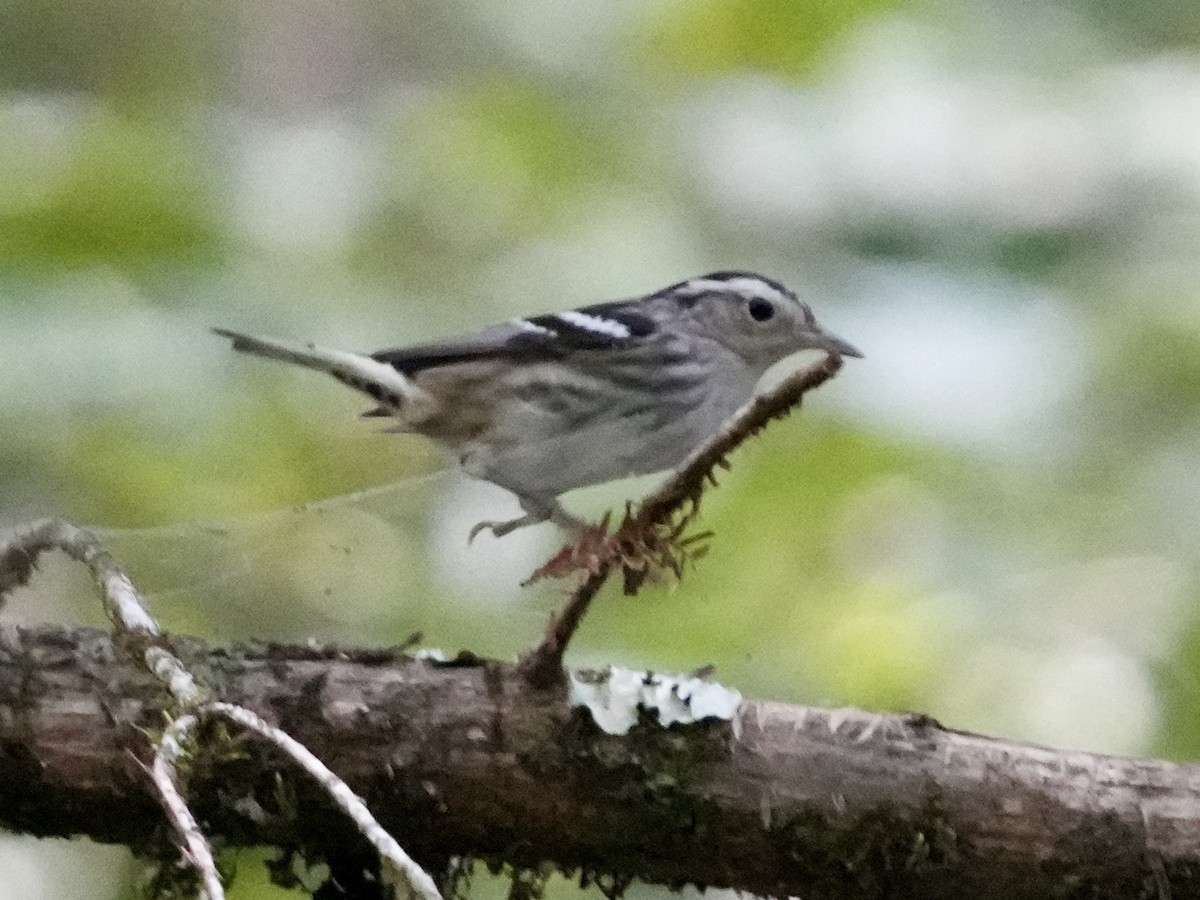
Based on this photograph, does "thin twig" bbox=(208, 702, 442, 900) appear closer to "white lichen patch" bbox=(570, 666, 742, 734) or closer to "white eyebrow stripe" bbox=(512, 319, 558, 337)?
"white lichen patch" bbox=(570, 666, 742, 734)

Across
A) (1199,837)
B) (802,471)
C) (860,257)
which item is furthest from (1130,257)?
(1199,837)

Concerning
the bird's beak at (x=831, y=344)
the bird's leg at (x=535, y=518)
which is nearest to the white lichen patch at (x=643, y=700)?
the bird's leg at (x=535, y=518)

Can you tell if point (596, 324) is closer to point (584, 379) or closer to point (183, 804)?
point (584, 379)

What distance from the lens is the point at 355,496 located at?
235 cm

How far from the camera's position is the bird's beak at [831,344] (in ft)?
7.38

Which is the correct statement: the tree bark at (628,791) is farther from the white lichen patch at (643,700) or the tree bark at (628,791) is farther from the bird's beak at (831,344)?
the bird's beak at (831,344)

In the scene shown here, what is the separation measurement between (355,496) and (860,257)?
3.45ft

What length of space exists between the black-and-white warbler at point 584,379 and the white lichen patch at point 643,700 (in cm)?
31

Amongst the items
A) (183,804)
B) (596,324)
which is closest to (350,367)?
(596,324)

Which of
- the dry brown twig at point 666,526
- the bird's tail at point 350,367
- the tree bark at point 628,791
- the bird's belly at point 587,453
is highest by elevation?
the bird's tail at point 350,367

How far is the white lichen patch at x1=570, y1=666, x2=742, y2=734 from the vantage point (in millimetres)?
1888

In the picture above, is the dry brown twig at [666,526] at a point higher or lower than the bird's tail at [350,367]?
lower

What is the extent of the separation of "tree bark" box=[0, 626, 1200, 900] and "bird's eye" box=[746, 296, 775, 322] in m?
0.81

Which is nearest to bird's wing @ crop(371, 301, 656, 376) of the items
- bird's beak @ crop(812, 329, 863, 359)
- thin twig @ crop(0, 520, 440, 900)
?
bird's beak @ crop(812, 329, 863, 359)
